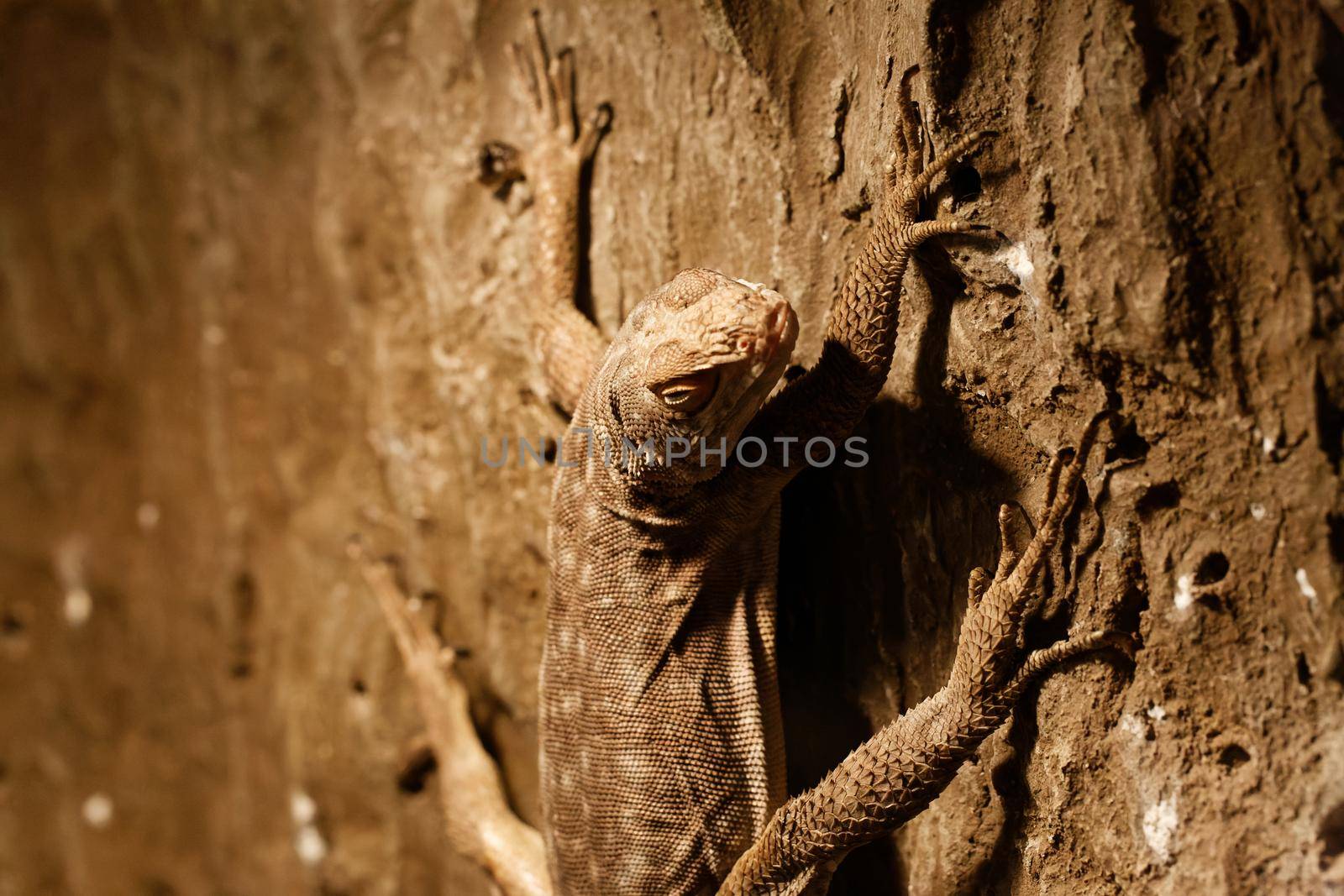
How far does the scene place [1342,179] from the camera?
171cm

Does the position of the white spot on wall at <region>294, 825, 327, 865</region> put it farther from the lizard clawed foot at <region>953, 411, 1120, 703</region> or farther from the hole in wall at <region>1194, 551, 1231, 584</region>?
the hole in wall at <region>1194, 551, 1231, 584</region>

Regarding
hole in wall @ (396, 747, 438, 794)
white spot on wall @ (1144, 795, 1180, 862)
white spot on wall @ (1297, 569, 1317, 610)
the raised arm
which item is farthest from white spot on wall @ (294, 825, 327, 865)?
white spot on wall @ (1297, 569, 1317, 610)

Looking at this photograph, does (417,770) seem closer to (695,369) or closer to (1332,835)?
(695,369)

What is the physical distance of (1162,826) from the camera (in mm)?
1970

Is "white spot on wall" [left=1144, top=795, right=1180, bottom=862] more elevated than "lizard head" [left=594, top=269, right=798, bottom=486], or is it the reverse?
"lizard head" [left=594, top=269, right=798, bottom=486]

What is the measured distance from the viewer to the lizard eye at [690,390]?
192 cm

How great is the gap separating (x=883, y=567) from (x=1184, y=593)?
71cm

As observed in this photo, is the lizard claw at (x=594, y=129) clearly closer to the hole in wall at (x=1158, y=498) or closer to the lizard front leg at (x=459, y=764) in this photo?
the lizard front leg at (x=459, y=764)

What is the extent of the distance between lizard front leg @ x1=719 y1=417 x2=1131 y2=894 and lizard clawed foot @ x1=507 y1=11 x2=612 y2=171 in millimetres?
1736

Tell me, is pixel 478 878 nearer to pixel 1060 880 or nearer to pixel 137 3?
pixel 1060 880

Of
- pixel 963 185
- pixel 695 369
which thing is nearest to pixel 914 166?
pixel 963 185

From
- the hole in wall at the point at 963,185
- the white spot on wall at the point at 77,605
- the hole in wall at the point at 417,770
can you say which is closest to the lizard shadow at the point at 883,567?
the hole in wall at the point at 963,185

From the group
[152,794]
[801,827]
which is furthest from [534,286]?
[152,794]

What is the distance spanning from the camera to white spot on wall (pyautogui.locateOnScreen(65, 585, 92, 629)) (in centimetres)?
496
